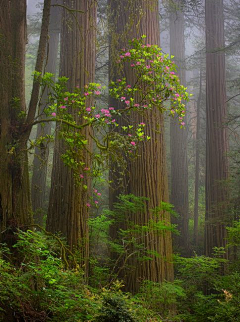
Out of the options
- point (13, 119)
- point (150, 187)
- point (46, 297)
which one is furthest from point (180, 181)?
point (46, 297)

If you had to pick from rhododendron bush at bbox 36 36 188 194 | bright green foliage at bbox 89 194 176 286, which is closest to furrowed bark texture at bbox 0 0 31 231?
rhododendron bush at bbox 36 36 188 194

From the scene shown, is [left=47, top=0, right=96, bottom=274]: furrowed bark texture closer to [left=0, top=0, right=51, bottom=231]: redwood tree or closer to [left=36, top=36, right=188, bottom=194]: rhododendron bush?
[left=36, top=36, right=188, bottom=194]: rhododendron bush

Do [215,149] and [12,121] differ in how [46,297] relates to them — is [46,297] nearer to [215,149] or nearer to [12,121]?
[12,121]

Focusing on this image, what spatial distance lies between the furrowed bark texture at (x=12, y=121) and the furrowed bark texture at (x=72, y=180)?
1164 mm

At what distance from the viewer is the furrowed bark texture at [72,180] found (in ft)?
20.5

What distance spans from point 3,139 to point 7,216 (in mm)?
873

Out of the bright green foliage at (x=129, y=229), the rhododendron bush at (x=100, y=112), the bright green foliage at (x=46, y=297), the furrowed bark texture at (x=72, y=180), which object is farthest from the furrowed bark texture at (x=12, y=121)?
the bright green foliage at (x=129, y=229)

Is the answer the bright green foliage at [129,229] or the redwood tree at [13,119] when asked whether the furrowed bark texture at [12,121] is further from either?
the bright green foliage at [129,229]

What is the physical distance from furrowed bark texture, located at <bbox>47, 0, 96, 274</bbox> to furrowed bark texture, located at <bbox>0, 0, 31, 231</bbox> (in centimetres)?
116

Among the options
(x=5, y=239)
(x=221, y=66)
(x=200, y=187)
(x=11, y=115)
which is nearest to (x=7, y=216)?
(x=5, y=239)

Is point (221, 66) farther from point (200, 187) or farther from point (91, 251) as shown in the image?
point (200, 187)

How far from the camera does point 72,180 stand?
6.43m

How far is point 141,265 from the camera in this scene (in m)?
6.73

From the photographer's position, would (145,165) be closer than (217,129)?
Yes
